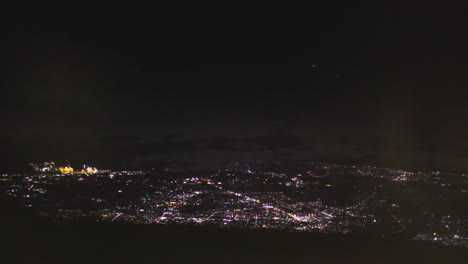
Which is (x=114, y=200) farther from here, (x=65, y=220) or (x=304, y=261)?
(x=304, y=261)

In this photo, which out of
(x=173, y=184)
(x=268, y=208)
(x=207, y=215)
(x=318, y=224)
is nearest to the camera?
(x=318, y=224)

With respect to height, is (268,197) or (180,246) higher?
(268,197)

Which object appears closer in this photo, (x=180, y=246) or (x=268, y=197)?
(x=180, y=246)

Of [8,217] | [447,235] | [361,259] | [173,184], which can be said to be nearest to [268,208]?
[173,184]

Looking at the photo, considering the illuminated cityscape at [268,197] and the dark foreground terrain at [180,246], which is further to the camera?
the illuminated cityscape at [268,197]
